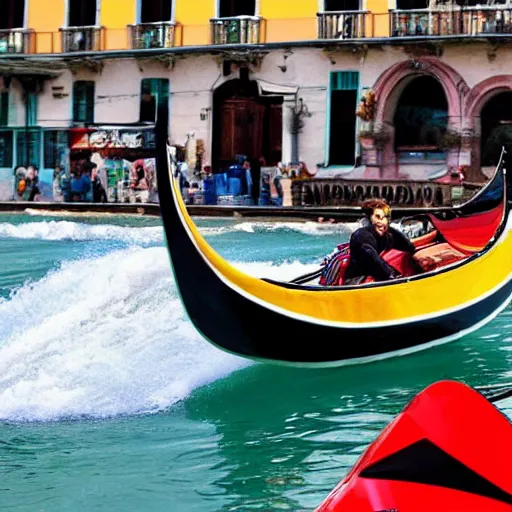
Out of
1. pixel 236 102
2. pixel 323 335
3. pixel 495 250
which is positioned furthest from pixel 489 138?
pixel 323 335

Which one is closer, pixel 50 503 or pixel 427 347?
pixel 50 503

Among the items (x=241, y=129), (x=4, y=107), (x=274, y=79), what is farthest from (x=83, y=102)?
(x=274, y=79)

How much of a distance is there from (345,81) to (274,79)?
1.53 m

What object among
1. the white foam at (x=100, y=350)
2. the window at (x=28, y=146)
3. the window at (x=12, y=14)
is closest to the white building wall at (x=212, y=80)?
the window at (x=28, y=146)

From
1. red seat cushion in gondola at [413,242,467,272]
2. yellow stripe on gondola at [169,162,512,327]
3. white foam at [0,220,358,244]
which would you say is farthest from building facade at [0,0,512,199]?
yellow stripe on gondola at [169,162,512,327]

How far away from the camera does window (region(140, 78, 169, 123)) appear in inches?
1021

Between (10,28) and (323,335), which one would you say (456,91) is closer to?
(10,28)

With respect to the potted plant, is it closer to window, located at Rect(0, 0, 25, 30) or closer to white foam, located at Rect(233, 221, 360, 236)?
white foam, located at Rect(233, 221, 360, 236)

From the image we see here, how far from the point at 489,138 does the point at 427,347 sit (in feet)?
48.2

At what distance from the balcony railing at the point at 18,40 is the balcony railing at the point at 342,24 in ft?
21.9

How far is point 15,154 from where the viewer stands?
27141 mm

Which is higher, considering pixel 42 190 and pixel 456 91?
pixel 456 91

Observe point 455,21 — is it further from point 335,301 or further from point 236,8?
point 335,301

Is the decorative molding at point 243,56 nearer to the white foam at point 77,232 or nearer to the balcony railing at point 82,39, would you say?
the balcony railing at point 82,39
